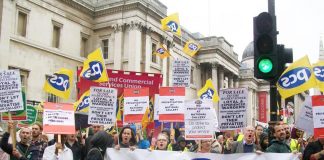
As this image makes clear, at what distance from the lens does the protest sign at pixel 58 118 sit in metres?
7.44

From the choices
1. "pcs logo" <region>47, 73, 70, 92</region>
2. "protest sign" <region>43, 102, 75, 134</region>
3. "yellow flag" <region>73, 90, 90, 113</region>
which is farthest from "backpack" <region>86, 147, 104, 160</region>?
"yellow flag" <region>73, 90, 90, 113</region>

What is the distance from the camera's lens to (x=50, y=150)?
739 centimetres

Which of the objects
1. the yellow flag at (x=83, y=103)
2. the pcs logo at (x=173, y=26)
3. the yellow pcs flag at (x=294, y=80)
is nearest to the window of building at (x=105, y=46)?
the pcs logo at (x=173, y=26)

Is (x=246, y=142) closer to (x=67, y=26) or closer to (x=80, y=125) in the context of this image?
(x=80, y=125)

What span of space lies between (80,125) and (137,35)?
20.9m

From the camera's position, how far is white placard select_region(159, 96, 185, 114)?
32.3 feet

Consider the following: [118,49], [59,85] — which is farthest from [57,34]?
[59,85]

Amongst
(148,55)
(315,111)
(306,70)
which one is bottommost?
(315,111)

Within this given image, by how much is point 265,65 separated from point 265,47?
281mm

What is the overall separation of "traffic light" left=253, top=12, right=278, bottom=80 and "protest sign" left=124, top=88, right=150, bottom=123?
3725mm

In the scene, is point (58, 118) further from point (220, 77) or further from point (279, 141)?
point (220, 77)

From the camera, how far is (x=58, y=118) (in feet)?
25.0

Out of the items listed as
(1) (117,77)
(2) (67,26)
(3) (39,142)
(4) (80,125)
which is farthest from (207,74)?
(3) (39,142)

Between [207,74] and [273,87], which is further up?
[207,74]
